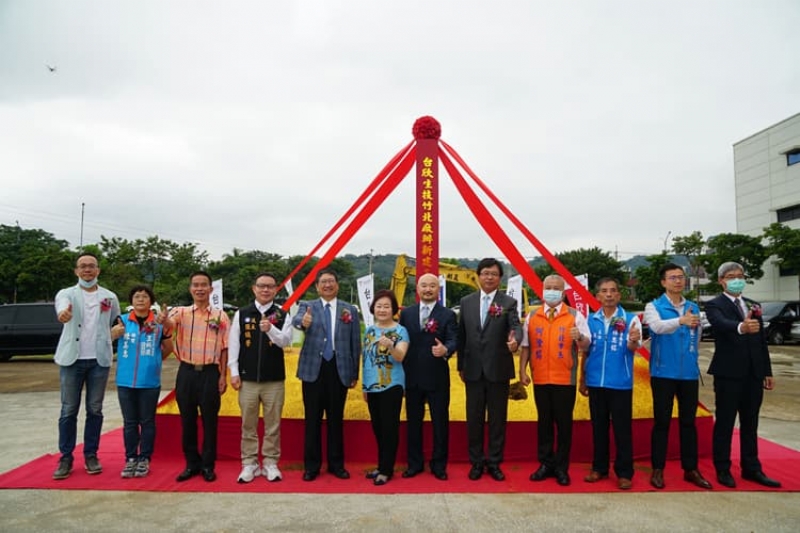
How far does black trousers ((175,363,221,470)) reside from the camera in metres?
3.51

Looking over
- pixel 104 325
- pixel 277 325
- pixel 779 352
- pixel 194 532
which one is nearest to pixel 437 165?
pixel 277 325

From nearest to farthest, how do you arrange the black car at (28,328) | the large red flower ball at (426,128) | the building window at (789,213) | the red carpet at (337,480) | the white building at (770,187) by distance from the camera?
the red carpet at (337,480)
the large red flower ball at (426,128)
the black car at (28,328)
the white building at (770,187)
the building window at (789,213)

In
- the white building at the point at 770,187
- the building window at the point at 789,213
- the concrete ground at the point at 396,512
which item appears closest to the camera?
the concrete ground at the point at 396,512

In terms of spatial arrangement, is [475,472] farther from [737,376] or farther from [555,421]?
[737,376]

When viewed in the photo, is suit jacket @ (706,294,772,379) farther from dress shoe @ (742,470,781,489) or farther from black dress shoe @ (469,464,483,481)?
black dress shoe @ (469,464,483,481)

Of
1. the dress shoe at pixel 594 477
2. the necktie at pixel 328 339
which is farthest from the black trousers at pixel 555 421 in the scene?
the necktie at pixel 328 339

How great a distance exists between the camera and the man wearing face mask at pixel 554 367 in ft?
11.2

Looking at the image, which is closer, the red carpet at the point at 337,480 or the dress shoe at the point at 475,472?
the red carpet at the point at 337,480

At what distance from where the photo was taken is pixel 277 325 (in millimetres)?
3566

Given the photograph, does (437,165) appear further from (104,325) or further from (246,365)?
(104,325)

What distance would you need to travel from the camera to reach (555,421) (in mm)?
3521

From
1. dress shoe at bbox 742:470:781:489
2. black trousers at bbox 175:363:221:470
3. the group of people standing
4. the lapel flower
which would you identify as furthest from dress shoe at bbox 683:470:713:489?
black trousers at bbox 175:363:221:470

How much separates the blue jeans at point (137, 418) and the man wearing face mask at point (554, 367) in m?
2.59

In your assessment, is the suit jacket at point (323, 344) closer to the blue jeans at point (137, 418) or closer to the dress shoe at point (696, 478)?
the blue jeans at point (137, 418)
